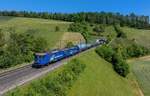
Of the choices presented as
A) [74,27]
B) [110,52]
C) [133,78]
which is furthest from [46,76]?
[74,27]

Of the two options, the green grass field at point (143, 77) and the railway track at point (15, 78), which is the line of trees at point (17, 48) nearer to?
the railway track at point (15, 78)

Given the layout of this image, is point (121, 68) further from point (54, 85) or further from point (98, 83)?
point (54, 85)

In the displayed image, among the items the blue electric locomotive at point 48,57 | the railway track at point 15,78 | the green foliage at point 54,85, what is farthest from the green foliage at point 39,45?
the green foliage at point 54,85

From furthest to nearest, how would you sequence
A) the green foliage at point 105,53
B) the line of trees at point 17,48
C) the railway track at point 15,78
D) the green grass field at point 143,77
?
the green foliage at point 105,53 → the green grass field at point 143,77 → the line of trees at point 17,48 → the railway track at point 15,78

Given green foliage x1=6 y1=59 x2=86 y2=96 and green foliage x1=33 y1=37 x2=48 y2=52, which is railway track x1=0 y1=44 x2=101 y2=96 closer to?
green foliage x1=6 y1=59 x2=86 y2=96

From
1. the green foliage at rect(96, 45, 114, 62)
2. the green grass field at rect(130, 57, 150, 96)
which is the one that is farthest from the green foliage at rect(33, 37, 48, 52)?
the green grass field at rect(130, 57, 150, 96)

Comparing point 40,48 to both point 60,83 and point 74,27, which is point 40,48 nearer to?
point 60,83

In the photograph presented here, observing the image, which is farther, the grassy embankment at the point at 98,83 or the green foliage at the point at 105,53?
the green foliage at the point at 105,53

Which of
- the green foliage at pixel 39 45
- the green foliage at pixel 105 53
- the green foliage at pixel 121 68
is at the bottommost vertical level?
the green foliage at pixel 121 68
